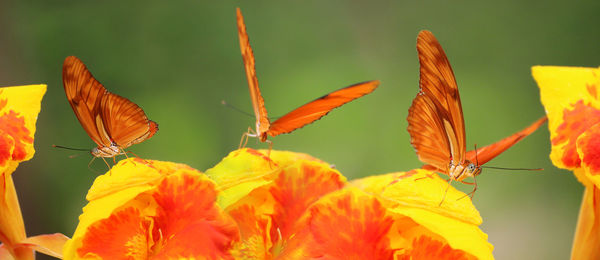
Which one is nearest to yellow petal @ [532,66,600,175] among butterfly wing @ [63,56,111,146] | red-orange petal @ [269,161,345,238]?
red-orange petal @ [269,161,345,238]

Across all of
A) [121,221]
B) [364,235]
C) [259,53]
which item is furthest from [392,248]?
[259,53]

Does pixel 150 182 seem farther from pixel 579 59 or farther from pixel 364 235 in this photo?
pixel 579 59

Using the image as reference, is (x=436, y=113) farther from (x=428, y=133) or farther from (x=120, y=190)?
(x=120, y=190)

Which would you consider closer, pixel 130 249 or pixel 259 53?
pixel 130 249

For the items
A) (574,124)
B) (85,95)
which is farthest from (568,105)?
(85,95)

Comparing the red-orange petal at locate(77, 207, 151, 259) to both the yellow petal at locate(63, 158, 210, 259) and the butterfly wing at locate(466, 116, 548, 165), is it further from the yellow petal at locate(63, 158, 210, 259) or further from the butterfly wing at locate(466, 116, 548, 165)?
the butterfly wing at locate(466, 116, 548, 165)

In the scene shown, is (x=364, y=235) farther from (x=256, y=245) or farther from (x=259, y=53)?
(x=259, y=53)

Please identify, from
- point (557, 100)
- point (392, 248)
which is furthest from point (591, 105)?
point (392, 248)
